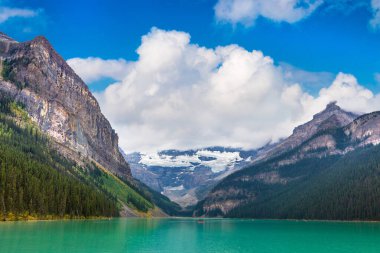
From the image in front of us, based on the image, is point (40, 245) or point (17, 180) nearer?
point (40, 245)

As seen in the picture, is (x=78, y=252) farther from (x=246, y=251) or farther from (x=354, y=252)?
(x=354, y=252)

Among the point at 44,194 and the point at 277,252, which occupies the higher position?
the point at 44,194

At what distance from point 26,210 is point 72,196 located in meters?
37.4

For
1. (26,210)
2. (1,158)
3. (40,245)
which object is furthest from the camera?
(1,158)

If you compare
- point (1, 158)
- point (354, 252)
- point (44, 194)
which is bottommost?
point (354, 252)

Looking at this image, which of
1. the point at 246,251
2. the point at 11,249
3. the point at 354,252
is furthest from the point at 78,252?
the point at 354,252

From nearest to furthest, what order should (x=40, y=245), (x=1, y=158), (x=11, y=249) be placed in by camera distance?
(x=11, y=249)
(x=40, y=245)
(x=1, y=158)

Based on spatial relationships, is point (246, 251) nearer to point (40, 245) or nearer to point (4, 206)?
point (40, 245)

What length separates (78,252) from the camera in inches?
2470

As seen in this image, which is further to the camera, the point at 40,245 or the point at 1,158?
the point at 1,158

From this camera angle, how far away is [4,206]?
5354 inches

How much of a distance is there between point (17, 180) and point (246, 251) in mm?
108909

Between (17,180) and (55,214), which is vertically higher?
(17,180)

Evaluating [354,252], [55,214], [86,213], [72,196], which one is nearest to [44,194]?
[55,214]
